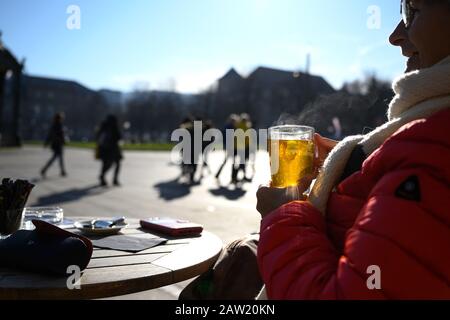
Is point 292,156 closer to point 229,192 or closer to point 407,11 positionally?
point 407,11

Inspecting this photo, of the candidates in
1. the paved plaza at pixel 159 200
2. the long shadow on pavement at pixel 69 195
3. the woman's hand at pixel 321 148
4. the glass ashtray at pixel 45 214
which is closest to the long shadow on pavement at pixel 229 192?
the paved plaza at pixel 159 200

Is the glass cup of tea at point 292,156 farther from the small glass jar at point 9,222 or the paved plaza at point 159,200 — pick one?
the paved plaza at point 159,200

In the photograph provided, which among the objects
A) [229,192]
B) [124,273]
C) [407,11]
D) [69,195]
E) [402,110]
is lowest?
[229,192]

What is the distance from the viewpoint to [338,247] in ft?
3.61

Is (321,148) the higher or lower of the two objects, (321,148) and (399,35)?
the lower

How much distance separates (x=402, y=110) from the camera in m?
1.13

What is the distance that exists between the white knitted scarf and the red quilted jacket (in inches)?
3.4

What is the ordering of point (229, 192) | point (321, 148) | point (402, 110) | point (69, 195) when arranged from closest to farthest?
point (402, 110)
point (321, 148)
point (69, 195)
point (229, 192)

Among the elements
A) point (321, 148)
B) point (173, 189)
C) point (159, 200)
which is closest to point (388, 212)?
point (321, 148)

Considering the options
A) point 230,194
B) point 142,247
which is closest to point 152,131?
point 230,194

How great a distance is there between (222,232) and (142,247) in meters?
4.27

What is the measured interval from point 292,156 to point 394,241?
545mm

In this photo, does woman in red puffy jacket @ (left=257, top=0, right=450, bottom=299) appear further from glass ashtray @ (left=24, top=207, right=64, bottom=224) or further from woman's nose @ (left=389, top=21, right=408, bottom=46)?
glass ashtray @ (left=24, top=207, right=64, bottom=224)

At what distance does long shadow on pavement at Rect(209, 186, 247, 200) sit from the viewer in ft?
33.7
